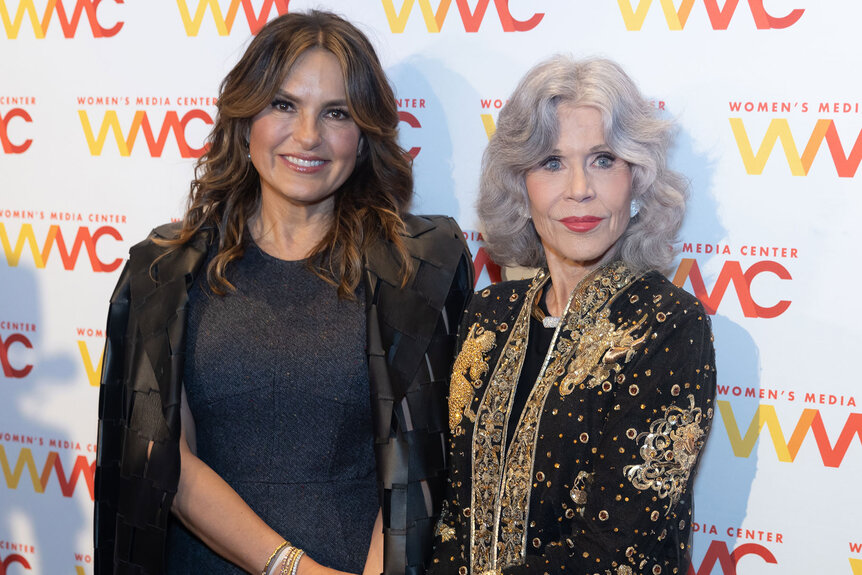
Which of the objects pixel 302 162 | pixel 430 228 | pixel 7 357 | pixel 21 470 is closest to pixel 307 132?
pixel 302 162

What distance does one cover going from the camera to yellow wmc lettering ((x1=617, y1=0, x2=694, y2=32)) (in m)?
2.04

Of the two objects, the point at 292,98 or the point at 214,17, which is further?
the point at 214,17

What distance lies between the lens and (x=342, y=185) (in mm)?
2027

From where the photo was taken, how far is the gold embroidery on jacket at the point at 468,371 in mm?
1722

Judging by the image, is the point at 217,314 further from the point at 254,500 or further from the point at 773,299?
the point at 773,299

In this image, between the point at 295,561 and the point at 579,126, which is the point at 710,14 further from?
the point at 295,561

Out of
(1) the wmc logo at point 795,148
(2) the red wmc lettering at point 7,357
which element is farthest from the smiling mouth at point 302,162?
(2) the red wmc lettering at point 7,357

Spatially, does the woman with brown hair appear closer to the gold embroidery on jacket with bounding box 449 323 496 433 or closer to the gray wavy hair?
the gold embroidery on jacket with bounding box 449 323 496 433

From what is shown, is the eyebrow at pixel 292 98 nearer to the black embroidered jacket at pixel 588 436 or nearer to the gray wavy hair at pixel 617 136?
the gray wavy hair at pixel 617 136

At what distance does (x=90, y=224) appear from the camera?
8.65 feet

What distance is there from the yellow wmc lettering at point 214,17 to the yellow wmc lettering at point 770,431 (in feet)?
5.51

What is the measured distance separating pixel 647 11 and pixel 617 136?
2.19 ft

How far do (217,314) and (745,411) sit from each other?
1.27m

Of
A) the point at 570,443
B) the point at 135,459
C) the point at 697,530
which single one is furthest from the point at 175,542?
the point at 697,530
